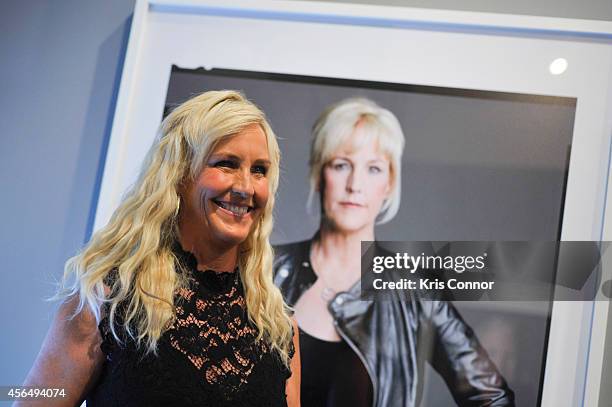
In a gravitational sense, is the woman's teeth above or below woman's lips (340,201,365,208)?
below

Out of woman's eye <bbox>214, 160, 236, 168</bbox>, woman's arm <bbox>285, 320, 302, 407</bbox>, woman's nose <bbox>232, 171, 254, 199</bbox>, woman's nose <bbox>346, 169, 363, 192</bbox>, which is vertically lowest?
woman's arm <bbox>285, 320, 302, 407</bbox>

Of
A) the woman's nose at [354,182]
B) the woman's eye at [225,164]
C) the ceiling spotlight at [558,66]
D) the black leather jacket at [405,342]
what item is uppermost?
the ceiling spotlight at [558,66]

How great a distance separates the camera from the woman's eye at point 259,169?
1448mm

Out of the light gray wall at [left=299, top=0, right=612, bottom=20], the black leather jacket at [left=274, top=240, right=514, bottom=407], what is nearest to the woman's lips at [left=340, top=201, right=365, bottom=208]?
the black leather jacket at [left=274, top=240, right=514, bottom=407]

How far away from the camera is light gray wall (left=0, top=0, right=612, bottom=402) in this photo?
→ 184 cm

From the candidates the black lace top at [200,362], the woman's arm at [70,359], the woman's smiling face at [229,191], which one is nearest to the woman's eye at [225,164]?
the woman's smiling face at [229,191]

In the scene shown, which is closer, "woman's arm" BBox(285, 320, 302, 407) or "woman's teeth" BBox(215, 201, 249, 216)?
"woman's teeth" BBox(215, 201, 249, 216)

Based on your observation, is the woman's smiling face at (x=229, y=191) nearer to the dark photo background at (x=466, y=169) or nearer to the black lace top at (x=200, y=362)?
the black lace top at (x=200, y=362)

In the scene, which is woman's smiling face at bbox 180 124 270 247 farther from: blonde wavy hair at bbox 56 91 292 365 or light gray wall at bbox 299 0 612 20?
light gray wall at bbox 299 0 612 20

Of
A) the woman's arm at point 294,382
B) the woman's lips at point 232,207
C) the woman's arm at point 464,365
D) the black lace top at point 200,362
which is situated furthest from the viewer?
the woman's arm at point 464,365

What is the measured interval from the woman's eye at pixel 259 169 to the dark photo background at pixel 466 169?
34 centimetres

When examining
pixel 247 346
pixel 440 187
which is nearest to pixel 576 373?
pixel 440 187

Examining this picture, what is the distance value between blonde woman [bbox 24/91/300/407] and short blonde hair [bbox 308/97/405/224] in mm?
312

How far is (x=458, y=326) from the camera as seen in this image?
172cm
